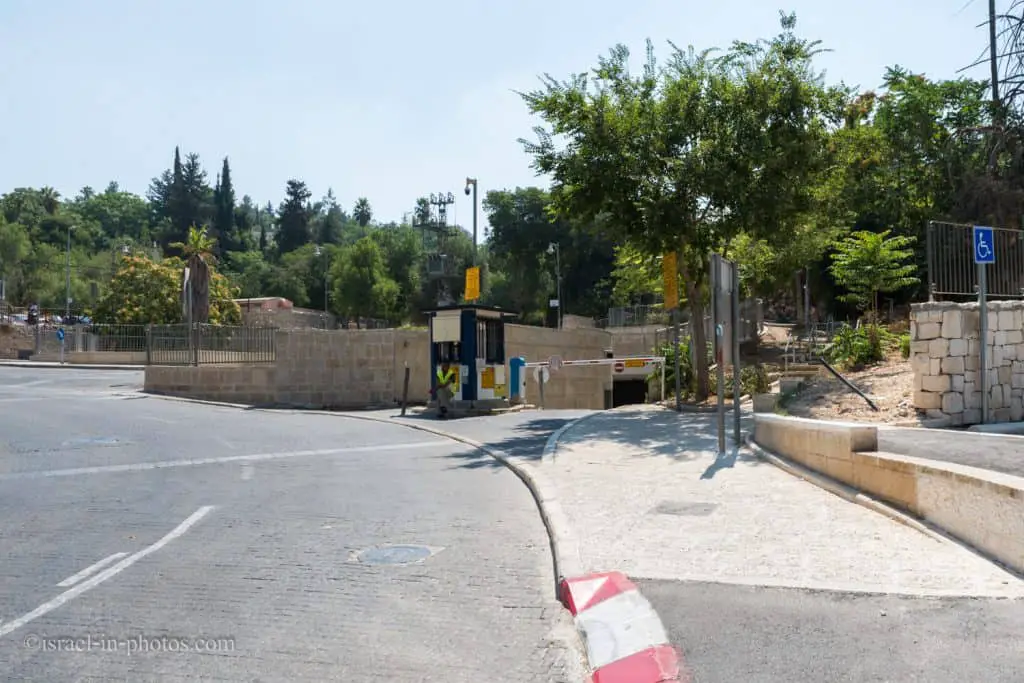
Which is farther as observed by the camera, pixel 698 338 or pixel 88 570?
pixel 698 338

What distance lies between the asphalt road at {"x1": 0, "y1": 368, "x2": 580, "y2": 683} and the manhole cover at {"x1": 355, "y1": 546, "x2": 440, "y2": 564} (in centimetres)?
3

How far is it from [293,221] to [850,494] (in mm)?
110756

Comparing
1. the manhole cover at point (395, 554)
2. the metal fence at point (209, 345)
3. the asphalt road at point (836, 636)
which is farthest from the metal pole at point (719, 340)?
the metal fence at point (209, 345)

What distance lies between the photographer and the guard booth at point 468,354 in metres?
22.7

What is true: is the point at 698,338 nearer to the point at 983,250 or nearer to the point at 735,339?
the point at 983,250

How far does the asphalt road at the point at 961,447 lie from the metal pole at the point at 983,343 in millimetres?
2244

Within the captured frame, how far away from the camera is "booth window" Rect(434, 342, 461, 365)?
22.9 metres

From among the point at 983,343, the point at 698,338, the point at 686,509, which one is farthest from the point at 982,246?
the point at 686,509

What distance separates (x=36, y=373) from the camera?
116ft

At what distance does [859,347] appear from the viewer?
18688 mm

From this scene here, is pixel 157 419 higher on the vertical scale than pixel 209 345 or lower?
lower

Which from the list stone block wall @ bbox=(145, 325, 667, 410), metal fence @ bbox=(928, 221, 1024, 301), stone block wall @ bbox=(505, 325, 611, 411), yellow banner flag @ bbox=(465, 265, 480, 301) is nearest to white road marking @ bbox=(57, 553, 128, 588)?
metal fence @ bbox=(928, 221, 1024, 301)

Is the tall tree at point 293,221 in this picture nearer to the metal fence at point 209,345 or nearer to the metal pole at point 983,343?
the metal fence at point 209,345

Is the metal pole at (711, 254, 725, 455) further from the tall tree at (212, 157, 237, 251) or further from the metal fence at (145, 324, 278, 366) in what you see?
the tall tree at (212, 157, 237, 251)
